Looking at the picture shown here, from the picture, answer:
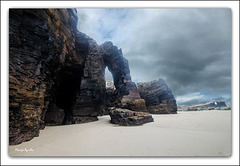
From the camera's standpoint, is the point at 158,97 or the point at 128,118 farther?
the point at 158,97

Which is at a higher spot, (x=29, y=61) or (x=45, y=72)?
(x=29, y=61)

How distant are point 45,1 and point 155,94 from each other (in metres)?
17.5

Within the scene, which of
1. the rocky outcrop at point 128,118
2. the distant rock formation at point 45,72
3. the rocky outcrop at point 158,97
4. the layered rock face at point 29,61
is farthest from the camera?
the rocky outcrop at point 158,97

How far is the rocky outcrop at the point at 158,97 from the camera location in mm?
16719

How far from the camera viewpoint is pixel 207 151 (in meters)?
2.69

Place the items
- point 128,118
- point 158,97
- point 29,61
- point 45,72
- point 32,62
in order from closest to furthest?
point 29,61 < point 32,62 < point 45,72 < point 128,118 < point 158,97

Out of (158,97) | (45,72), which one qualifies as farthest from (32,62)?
(158,97)

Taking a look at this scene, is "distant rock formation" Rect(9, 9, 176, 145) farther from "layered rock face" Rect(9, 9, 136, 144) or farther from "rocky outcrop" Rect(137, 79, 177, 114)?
"rocky outcrop" Rect(137, 79, 177, 114)

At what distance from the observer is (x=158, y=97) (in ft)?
60.3

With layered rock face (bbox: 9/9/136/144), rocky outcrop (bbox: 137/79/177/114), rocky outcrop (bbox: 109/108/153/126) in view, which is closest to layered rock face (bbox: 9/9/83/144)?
layered rock face (bbox: 9/9/136/144)

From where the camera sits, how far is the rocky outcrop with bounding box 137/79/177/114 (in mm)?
16719

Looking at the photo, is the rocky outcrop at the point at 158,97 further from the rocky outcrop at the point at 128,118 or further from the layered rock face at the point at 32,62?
the layered rock face at the point at 32,62

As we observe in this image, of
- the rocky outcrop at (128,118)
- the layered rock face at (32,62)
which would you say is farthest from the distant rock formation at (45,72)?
the rocky outcrop at (128,118)

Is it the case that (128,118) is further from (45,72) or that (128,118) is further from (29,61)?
(29,61)
